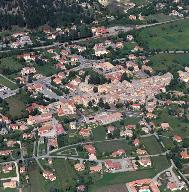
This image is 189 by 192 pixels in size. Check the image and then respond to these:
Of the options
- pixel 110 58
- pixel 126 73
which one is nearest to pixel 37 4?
pixel 110 58

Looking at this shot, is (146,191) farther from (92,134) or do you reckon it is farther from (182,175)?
(92,134)

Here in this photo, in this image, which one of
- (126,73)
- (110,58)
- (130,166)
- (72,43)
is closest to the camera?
(130,166)

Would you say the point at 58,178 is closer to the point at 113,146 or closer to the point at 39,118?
the point at 113,146

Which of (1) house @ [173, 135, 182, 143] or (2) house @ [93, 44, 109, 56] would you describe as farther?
(2) house @ [93, 44, 109, 56]

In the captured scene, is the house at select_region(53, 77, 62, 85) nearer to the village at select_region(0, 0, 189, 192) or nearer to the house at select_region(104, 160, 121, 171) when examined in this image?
the village at select_region(0, 0, 189, 192)

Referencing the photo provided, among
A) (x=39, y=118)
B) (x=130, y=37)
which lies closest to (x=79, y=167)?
(x=39, y=118)

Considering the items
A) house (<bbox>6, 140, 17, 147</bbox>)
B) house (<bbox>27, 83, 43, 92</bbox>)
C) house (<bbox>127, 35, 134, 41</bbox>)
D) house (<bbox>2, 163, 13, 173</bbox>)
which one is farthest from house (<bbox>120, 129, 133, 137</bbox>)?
house (<bbox>127, 35, 134, 41</bbox>)

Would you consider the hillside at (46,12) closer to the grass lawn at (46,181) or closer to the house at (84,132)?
the house at (84,132)

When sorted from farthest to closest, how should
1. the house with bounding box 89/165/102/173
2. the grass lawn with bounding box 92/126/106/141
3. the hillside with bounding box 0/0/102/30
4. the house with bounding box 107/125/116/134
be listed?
the hillside with bounding box 0/0/102/30, the house with bounding box 107/125/116/134, the grass lawn with bounding box 92/126/106/141, the house with bounding box 89/165/102/173
